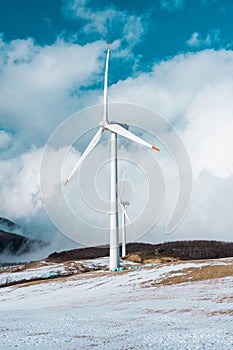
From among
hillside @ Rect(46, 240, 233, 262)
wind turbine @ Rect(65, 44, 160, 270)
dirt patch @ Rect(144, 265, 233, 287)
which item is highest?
wind turbine @ Rect(65, 44, 160, 270)

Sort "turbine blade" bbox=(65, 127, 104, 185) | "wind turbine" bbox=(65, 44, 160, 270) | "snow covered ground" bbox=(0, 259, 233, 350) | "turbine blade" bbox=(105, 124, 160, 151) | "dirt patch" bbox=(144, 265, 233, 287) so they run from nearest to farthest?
"snow covered ground" bbox=(0, 259, 233, 350), "dirt patch" bbox=(144, 265, 233, 287), "turbine blade" bbox=(105, 124, 160, 151), "wind turbine" bbox=(65, 44, 160, 270), "turbine blade" bbox=(65, 127, 104, 185)

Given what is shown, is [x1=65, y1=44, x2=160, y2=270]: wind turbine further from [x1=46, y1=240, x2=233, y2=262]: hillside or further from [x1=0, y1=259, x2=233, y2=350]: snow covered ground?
[x1=46, y1=240, x2=233, y2=262]: hillside

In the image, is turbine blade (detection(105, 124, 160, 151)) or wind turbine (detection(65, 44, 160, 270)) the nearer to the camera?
turbine blade (detection(105, 124, 160, 151))

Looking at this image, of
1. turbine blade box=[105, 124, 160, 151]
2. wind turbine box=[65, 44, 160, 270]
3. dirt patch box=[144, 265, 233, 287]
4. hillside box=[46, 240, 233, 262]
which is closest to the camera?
dirt patch box=[144, 265, 233, 287]

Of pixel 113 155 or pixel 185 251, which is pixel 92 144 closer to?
pixel 113 155

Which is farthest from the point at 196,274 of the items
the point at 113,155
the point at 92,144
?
the point at 92,144

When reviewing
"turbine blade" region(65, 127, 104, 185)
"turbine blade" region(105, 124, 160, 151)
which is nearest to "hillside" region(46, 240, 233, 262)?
"turbine blade" region(65, 127, 104, 185)

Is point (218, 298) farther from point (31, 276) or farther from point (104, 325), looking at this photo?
point (31, 276)

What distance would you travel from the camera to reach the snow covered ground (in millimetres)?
18031

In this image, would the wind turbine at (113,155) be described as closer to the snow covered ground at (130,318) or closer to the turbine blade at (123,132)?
the turbine blade at (123,132)

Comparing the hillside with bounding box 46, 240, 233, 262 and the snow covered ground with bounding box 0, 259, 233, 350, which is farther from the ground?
the hillside with bounding box 46, 240, 233, 262

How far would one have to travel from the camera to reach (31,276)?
7725 cm

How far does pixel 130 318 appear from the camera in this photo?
1015 inches

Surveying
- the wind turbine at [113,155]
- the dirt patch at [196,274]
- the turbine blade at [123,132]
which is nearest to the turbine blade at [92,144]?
the wind turbine at [113,155]
